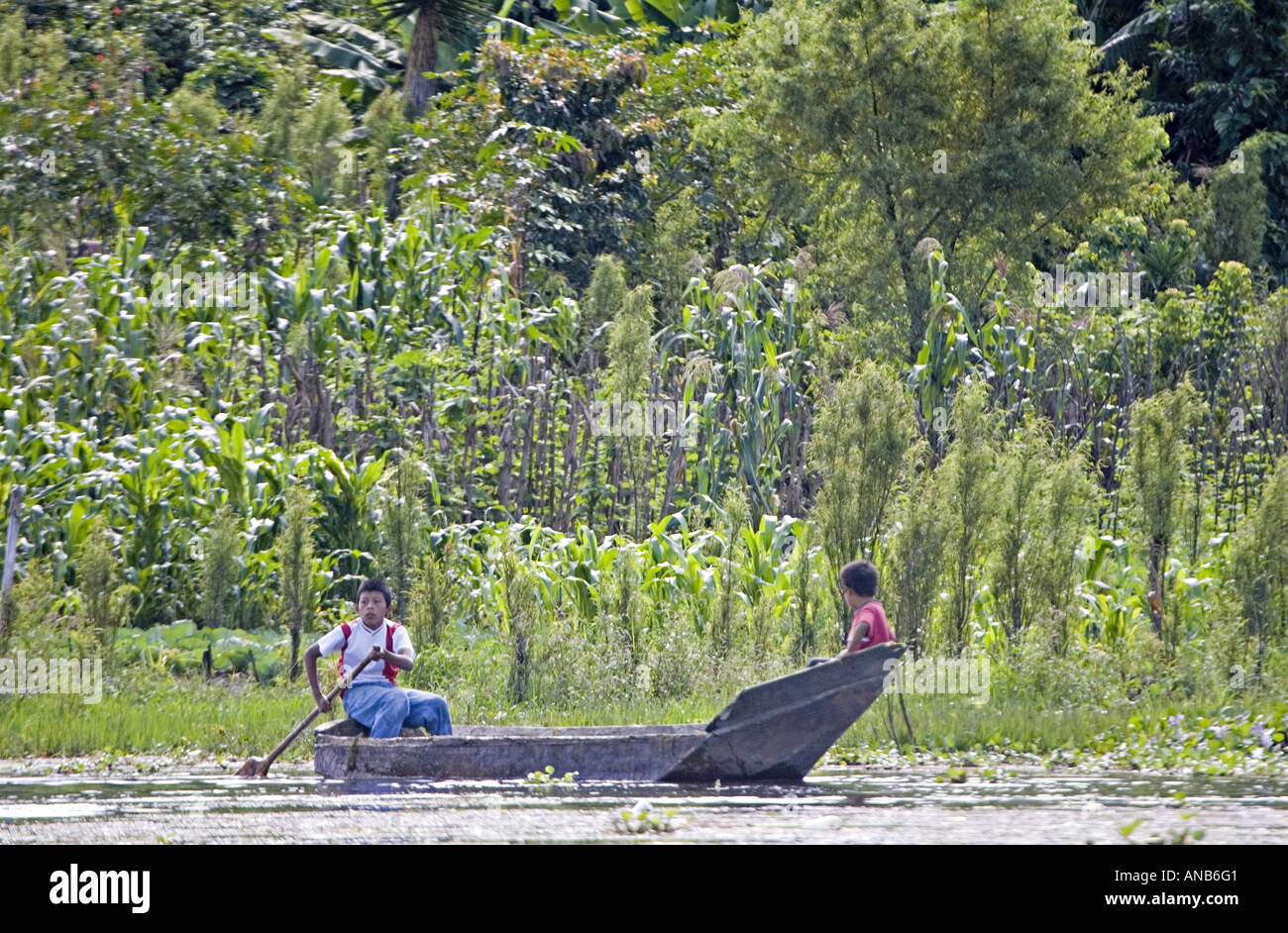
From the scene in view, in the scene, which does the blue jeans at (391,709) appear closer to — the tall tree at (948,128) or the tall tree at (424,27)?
the tall tree at (948,128)

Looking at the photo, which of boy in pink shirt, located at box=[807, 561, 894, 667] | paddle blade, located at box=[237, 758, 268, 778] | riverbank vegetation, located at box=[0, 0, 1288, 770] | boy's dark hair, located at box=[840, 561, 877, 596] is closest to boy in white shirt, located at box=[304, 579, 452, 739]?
paddle blade, located at box=[237, 758, 268, 778]

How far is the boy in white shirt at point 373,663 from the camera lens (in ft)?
35.7

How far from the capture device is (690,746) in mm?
10148

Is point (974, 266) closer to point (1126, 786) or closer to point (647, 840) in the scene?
point (1126, 786)

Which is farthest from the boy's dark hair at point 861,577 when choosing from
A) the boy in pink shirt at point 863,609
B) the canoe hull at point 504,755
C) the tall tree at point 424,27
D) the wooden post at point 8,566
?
the tall tree at point 424,27

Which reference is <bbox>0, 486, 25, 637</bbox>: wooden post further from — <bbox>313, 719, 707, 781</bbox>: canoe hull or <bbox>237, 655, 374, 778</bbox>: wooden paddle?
<bbox>313, 719, 707, 781</bbox>: canoe hull

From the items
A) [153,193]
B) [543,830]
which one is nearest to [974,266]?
[153,193]

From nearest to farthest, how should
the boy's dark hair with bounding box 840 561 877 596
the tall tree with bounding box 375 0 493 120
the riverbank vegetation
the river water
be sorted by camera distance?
the river water
the boy's dark hair with bounding box 840 561 877 596
the riverbank vegetation
the tall tree with bounding box 375 0 493 120

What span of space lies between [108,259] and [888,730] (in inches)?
340

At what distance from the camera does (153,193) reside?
1841 cm

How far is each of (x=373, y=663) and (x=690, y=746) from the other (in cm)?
217

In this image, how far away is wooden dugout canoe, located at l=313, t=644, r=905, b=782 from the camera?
32.7ft

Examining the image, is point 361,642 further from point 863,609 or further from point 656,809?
point 863,609

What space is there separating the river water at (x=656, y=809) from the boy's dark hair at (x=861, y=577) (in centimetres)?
112
